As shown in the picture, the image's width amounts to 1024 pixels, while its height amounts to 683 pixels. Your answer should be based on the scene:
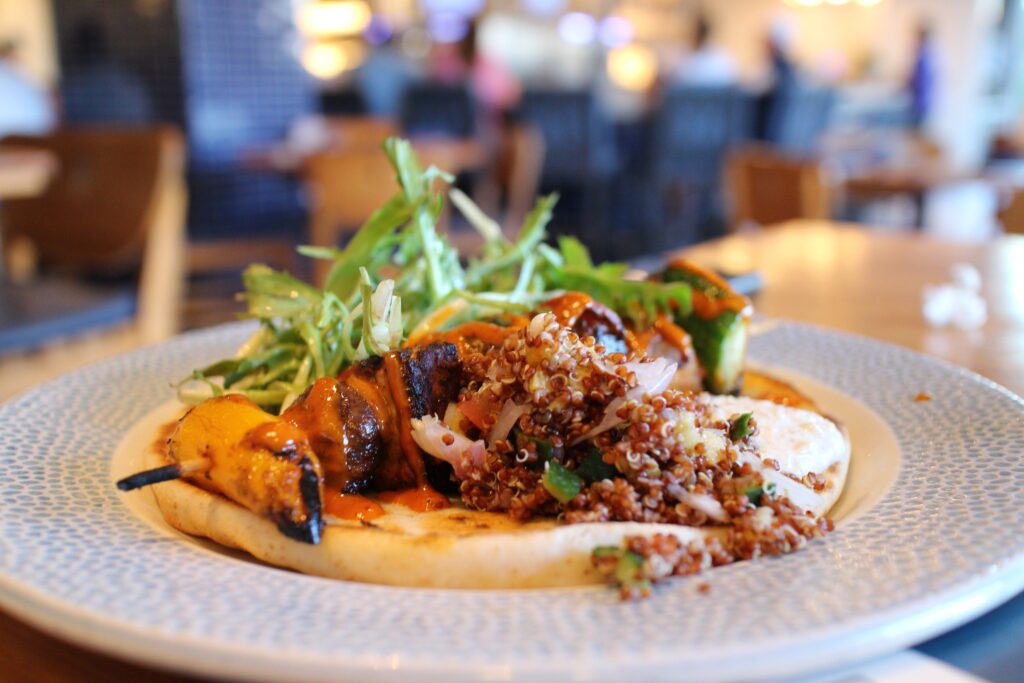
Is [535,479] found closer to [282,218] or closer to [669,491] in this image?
[669,491]

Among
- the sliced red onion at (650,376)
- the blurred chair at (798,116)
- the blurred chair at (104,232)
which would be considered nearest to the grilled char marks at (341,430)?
the sliced red onion at (650,376)

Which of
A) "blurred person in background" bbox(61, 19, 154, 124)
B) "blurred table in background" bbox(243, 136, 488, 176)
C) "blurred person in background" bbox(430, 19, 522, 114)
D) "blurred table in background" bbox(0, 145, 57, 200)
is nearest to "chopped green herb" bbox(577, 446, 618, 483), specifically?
"blurred table in background" bbox(0, 145, 57, 200)

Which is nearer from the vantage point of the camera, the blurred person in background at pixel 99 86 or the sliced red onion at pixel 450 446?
the sliced red onion at pixel 450 446

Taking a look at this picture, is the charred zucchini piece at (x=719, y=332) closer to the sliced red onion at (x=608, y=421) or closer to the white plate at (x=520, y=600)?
the white plate at (x=520, y=600)

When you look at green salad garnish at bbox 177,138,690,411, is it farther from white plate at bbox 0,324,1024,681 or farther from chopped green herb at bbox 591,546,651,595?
chopped green herb at bbox 591,546,651,595

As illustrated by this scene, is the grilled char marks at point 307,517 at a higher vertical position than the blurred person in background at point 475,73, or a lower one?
lower

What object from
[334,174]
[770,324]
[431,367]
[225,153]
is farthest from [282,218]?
[431,367]

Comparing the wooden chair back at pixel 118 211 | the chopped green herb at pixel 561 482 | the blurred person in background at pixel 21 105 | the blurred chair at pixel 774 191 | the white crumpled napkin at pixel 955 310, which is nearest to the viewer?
the chopped green herb at pixel 561 482
